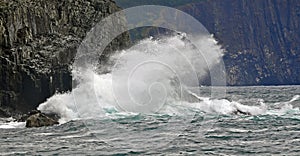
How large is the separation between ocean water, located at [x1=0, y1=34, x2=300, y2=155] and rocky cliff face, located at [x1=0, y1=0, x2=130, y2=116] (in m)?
2.13

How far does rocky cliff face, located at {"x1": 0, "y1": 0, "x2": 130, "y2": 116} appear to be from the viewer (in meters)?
52.5

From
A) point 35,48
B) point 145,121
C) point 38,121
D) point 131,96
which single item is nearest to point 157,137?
point 145,121

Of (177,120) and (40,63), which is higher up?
(40,63)

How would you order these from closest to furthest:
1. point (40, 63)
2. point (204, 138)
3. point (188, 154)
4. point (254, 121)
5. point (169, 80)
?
1. point (188, 154)
2. point (204, 138)
3. point (254, 121)
4. point (40, 63)
5. point (169, 80)

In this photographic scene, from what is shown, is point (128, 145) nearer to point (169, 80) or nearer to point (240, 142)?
point (240, 142)

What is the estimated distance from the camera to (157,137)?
3088 centimetres

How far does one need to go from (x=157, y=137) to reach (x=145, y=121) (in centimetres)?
1038

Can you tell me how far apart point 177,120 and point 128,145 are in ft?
49.7

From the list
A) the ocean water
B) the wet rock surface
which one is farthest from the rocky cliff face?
A: the wet rock surface

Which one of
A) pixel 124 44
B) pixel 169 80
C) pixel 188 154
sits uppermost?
pixel 124 44

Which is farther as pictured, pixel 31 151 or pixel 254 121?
pixel 254 121

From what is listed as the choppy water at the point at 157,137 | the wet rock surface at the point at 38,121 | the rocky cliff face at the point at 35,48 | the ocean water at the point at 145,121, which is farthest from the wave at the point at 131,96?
the choppy water at the point at 157,137

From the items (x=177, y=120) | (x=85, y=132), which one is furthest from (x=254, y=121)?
(x=85, y=132)

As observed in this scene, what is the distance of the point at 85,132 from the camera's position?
115 feet
